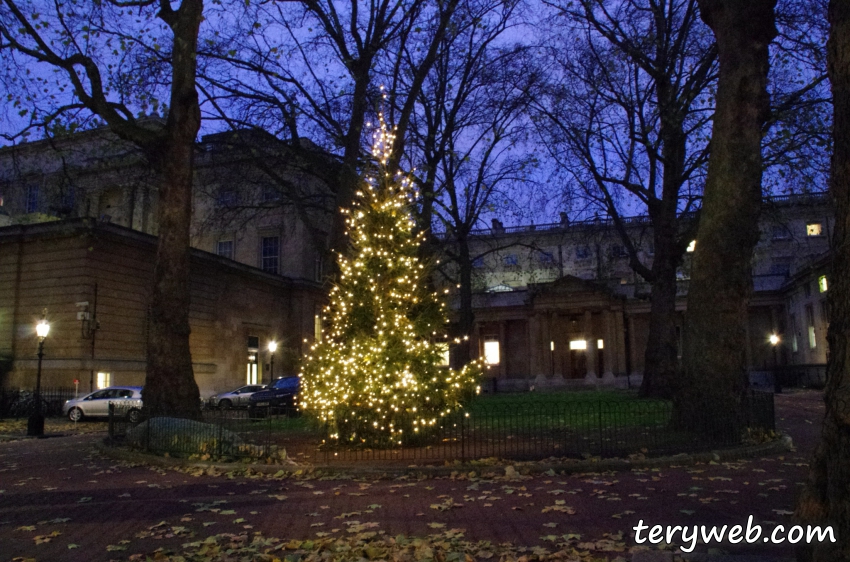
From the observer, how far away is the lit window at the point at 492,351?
57.9 m

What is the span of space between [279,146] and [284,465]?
1597cm

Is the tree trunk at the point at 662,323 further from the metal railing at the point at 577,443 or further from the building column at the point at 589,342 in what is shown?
the building column at the point at 589,342

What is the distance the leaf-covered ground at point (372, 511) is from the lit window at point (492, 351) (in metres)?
45.8

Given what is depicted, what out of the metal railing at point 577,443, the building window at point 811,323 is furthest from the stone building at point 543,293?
the metal railing at point 577,443

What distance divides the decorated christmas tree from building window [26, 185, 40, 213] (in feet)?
118

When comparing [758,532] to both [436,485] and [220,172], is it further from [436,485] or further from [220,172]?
[220,172]

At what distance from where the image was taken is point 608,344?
172ft

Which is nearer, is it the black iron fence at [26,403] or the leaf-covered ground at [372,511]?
the leaf-covered ground at [372,511]

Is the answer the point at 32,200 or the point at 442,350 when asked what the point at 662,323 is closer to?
the point at 442,350

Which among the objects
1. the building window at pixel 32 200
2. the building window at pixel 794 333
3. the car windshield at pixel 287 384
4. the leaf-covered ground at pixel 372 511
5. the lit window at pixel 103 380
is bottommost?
the leaf-covered ground at pixel 372 511

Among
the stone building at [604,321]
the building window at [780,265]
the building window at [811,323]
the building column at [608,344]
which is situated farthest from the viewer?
the building window at [780,265]

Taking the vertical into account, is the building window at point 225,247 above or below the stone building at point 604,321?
above

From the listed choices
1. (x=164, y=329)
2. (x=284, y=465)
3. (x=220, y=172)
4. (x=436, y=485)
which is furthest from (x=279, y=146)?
(x=436, y=485)

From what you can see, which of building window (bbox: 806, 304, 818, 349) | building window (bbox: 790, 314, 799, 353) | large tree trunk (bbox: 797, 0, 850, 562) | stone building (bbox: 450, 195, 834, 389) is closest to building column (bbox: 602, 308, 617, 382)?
stone building (bbox: 450, 195, 834, 389)
